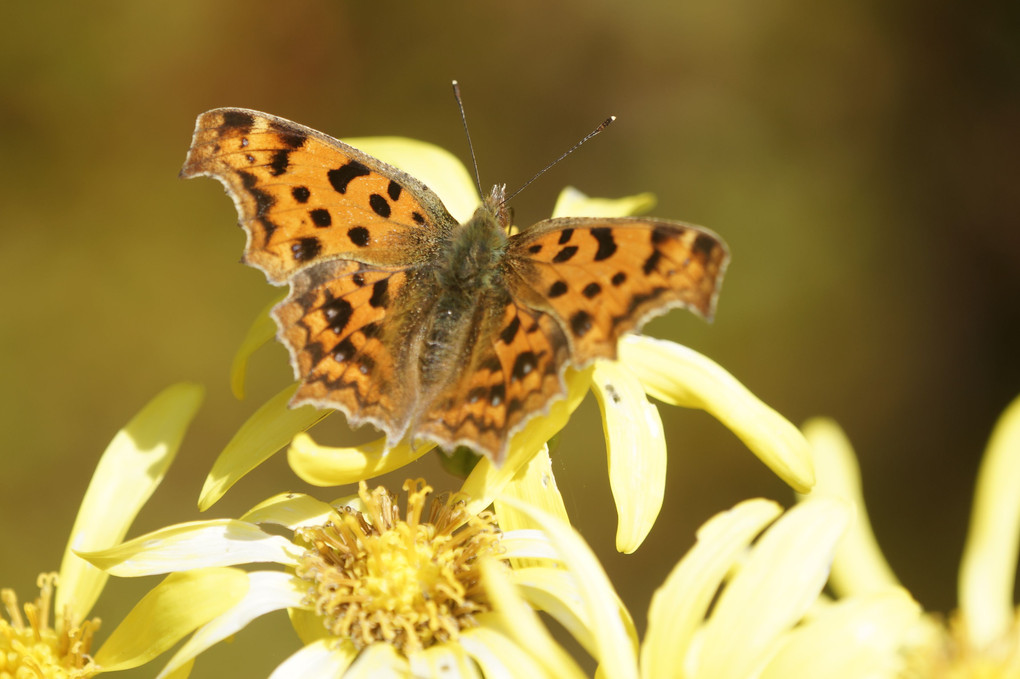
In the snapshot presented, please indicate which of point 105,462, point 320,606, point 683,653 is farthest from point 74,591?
point 683,653

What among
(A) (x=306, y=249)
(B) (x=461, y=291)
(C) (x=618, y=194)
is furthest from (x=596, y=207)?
(C) (x=618, y=194)

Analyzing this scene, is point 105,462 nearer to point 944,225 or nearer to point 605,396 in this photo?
point 605,396

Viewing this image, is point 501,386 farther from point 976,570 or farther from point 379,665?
point 976,570

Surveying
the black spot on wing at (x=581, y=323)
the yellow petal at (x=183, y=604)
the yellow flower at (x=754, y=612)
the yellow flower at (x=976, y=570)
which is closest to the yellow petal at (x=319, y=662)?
the yellow petal at (x=183, y=604)

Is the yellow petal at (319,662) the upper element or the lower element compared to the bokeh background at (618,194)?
lower

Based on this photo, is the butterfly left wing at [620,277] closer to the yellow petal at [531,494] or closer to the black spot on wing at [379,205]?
the yellow petal at [531,494]

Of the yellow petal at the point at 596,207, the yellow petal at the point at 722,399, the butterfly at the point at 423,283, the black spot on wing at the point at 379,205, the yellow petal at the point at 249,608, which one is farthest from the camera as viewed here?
the yellow petal at the point at 596,207
